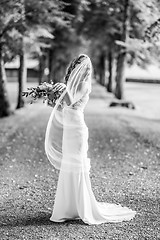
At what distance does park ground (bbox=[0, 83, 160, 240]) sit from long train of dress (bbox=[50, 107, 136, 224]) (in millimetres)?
161

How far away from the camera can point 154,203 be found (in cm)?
726

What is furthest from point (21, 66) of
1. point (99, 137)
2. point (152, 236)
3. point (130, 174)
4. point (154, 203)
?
point (152, 236)

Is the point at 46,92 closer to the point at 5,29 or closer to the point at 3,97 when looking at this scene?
the point at 5,29

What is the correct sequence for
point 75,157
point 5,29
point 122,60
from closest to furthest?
1. point 75,157
2. point 5,29
3. point 122,60

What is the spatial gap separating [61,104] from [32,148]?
6102 millimetres

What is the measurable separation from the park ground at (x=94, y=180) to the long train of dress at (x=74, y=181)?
0.53 ft

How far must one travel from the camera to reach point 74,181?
618cm

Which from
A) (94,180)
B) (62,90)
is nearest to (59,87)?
(62,90)

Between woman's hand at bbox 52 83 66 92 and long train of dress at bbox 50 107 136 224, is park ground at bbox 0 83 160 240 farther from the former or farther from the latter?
woman's hand at bbox 52 83 66 92

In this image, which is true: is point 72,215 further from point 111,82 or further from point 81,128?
point 111,82

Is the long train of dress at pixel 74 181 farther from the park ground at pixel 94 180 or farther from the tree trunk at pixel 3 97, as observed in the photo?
the tree trunk at pixel 3 97

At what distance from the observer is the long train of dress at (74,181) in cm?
619

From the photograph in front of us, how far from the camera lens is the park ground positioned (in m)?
5.91

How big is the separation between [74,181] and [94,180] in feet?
9.07
